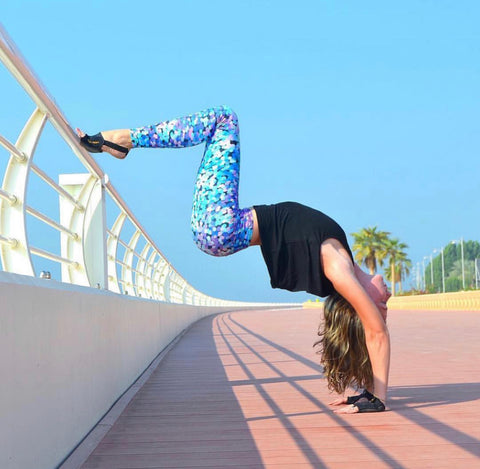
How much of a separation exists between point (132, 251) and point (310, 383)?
243 cm

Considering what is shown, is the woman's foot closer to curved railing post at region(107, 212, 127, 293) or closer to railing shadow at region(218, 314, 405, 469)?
railing shadow at region(218, 314, 405, 469)

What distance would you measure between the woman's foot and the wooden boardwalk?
1358 mm

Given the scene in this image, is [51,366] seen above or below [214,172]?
below

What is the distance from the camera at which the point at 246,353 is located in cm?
920

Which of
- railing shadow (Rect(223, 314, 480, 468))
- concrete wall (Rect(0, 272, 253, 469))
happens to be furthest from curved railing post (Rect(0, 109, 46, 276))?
railing shadow (Rect(223, 314, 480, 468))

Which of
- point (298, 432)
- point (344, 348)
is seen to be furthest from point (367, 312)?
point (298, 432)

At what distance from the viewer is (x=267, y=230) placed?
395cm


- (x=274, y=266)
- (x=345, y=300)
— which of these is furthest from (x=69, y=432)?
(x=345, y=300)

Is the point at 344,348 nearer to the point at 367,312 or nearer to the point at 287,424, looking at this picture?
the point at 367,312

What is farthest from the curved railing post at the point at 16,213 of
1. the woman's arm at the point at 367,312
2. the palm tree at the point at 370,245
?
the palm tree at the point at 370,245

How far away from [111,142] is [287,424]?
5.37ft

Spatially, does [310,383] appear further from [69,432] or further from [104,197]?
[69,432]

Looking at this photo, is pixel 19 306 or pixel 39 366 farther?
pixel 39 366

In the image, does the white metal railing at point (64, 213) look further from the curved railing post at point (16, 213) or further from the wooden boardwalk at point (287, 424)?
the wooden boardwalk at point (287, 424)
